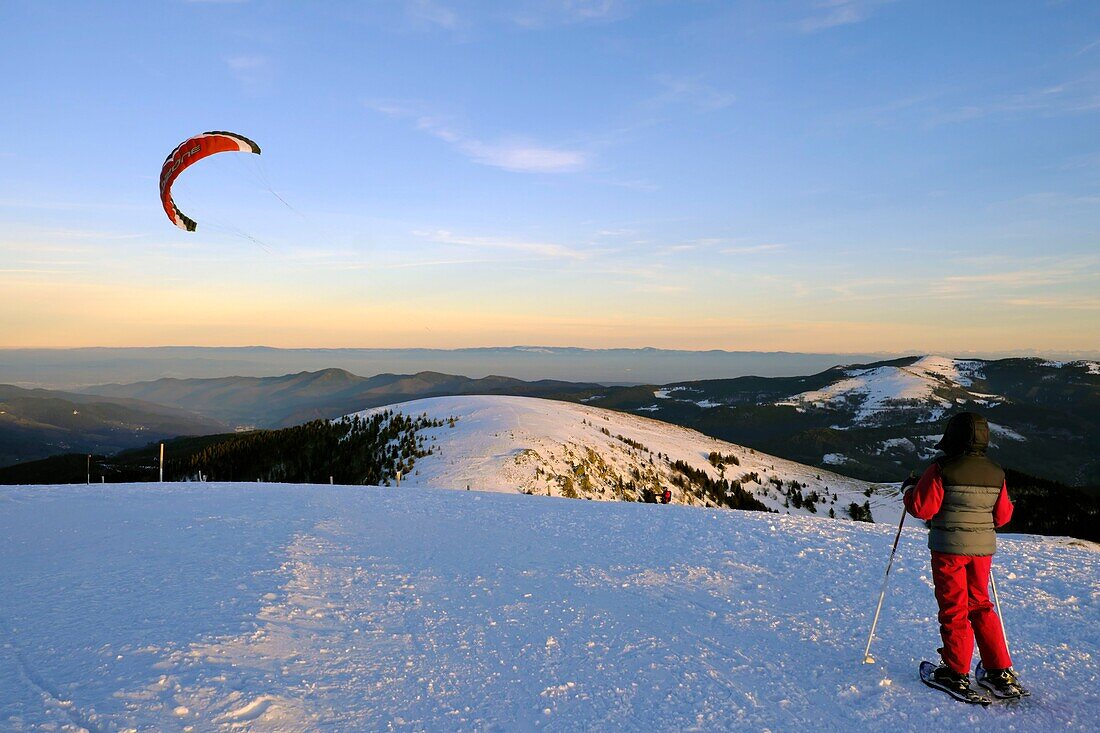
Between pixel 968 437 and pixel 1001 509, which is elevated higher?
pixel 968 437

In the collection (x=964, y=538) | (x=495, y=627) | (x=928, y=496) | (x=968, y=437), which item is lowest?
(x=495, y=627)

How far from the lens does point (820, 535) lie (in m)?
10.1

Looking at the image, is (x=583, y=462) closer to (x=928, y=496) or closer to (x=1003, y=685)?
(x=928, y=496)

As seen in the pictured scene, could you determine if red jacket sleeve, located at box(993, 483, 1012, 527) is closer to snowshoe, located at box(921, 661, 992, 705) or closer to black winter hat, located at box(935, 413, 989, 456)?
black winter hat, located at box(935, 413, 989, 456)

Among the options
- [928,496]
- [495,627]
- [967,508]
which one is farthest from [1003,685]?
[495,627]

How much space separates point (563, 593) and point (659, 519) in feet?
15.0

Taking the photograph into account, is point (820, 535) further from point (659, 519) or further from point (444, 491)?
point (444, 491)

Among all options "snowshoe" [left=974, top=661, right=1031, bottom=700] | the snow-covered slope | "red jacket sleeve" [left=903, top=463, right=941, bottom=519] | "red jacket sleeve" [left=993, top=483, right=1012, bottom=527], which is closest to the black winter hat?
"red jacket sleeve" [left=903, top=463, right=941, bottom=519]

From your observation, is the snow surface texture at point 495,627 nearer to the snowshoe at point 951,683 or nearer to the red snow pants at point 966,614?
the snowshoe at point 951,683

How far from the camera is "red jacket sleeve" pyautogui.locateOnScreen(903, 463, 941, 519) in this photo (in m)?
5.21

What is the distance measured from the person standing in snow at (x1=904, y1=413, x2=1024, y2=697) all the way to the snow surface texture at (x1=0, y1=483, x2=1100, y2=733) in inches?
17.4

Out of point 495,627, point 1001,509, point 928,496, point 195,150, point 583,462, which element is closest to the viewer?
point 928,496

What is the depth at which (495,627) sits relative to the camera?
6070 mm

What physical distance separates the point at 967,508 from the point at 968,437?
613mm
